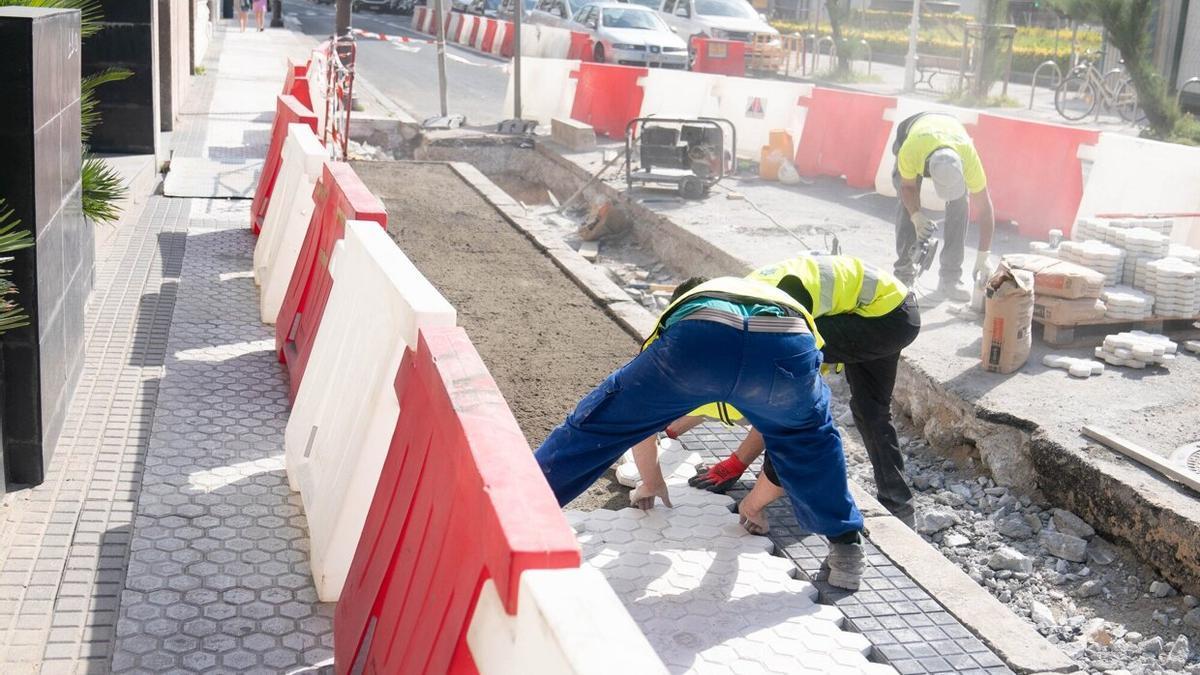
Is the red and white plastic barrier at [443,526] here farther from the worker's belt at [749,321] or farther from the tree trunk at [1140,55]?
the tree trunk at [1140,55]

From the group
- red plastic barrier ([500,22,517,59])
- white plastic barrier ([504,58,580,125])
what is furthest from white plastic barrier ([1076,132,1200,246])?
red plastic barrier ([500,22,517,59])

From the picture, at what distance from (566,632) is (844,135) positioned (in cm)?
1379

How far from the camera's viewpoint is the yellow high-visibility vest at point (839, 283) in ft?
15.8

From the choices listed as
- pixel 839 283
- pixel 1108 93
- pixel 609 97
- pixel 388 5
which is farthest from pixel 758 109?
pixel 388 5

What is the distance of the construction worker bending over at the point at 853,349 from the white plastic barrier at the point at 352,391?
1.13m

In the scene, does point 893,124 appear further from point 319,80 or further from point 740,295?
point 740,295

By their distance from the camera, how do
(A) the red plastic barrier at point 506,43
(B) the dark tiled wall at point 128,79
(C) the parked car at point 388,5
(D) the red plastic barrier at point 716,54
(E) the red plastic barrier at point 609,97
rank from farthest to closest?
(C) the parked car at point 388,5 → (A) the red plastic barrier at point 506,43 → (D) the red plastic barrier at point 716,54 → (E) the red plastic barrier at point 609,97 → (B) the dark tiled wall at point 128,79

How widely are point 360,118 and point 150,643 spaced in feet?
47.5

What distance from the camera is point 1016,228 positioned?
40.8ft

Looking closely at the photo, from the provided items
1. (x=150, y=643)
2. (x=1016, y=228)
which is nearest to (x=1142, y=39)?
(x=1016, y=228)

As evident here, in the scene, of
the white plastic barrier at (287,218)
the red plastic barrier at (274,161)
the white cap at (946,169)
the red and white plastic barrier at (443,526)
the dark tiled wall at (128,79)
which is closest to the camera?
the red and white plastic barrier at (443,526)

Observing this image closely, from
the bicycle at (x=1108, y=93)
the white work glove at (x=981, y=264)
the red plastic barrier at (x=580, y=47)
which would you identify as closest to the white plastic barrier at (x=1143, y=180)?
the white work glove at (x=981, y=264)

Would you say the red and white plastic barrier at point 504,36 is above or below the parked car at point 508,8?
below

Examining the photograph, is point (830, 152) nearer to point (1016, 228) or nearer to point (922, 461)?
point (1016, 228)
